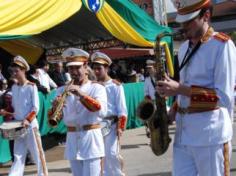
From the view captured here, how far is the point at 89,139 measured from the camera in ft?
18.1

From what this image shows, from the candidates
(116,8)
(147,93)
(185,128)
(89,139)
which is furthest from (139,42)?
(185,128)

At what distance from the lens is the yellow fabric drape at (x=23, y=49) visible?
48.5 ft

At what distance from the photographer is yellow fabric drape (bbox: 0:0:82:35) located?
9164 millimetres

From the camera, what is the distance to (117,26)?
13.4 m

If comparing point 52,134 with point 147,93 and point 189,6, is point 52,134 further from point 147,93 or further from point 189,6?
point 189,6

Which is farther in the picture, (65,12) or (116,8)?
(116,8)

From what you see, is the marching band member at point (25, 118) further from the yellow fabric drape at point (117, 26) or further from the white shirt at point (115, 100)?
the yellow fabric drape at point (117, 26)

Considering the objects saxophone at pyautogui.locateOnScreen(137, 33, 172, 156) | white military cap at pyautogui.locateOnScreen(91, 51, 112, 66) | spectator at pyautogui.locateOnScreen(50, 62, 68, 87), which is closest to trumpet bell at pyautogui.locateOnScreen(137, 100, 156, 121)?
saxophone at pyautogui.locateOnScreen(137, 33, 172, 156)

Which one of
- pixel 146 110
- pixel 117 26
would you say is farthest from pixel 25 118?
pixel 117 26

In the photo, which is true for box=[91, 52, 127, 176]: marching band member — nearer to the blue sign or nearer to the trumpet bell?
the trumpet bell

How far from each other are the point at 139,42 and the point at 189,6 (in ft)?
33.5

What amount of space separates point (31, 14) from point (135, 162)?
3347 millimetres

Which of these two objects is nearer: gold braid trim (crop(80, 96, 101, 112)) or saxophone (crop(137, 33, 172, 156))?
saxophone (crop(137, 33, 172, 156))

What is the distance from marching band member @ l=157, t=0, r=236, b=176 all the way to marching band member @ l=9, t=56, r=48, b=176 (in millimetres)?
4304
